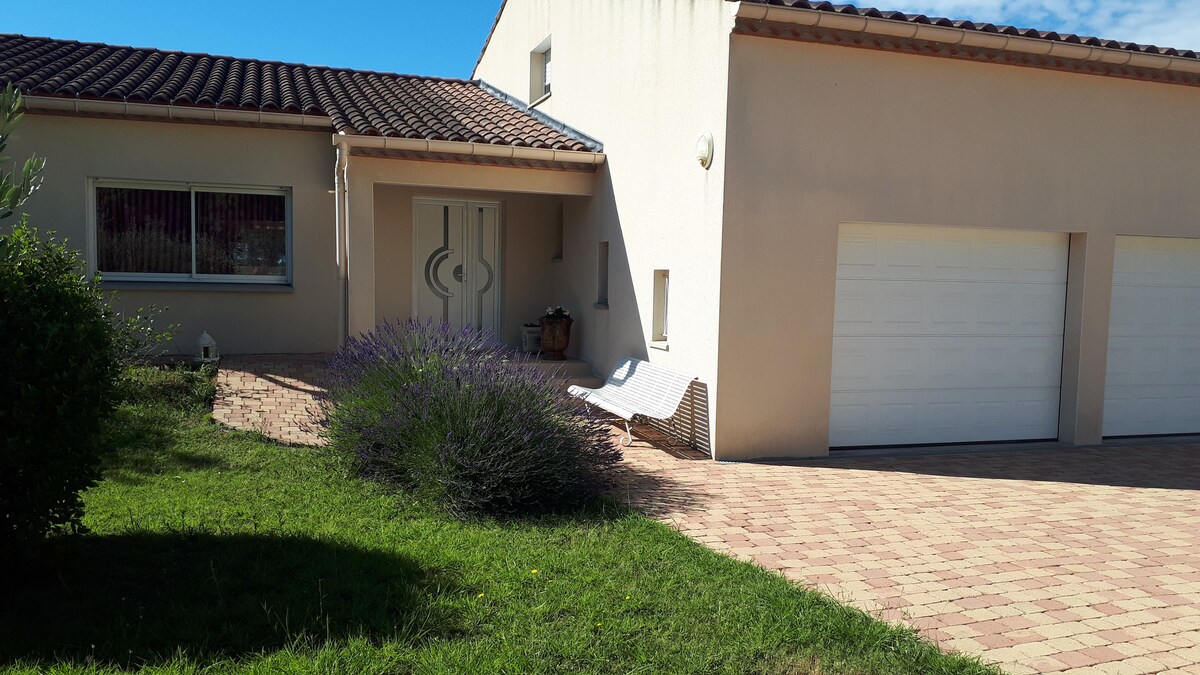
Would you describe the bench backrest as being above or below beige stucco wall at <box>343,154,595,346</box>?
below

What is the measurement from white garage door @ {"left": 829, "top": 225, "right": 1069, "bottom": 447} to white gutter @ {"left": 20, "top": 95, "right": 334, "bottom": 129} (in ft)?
24.9

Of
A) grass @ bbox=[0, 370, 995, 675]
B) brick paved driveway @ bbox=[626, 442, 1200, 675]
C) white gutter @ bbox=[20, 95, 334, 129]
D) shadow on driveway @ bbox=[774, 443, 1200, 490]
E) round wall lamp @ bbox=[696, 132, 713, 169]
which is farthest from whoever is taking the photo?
white gutter @ bbox=[20, 95, 334, 129]

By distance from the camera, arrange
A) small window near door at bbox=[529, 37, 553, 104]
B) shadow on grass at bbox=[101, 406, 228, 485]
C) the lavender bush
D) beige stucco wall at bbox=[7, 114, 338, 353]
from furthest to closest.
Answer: small window near door at bbox=[529, 37, 553, 104]
beige stucco wall at bbox=[7, 114, 338, 353]
shadow on grass at bbox=[101, 406, 228, 485]
the lavender bush

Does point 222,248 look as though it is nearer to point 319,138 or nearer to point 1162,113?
point 319,138

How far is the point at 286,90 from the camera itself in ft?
43.0

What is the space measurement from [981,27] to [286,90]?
9642 millimetres

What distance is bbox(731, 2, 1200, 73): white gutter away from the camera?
7.86 metres

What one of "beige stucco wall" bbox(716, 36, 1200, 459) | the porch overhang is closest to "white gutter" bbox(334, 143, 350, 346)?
the porch overhang

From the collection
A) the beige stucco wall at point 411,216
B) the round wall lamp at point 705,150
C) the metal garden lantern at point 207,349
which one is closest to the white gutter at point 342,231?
the beige stucco wall at point 411,216

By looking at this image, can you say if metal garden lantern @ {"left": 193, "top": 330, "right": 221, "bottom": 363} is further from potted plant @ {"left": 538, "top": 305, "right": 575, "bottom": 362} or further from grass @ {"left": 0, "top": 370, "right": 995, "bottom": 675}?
grass @ {"left": 0, "top": 370, "right": 995, "bottom": 675}

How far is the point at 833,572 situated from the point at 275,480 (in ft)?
13.6

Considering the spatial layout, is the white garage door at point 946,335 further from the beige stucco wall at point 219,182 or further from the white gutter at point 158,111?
the white gutter at point 158,111

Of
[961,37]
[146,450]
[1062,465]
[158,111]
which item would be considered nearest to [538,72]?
[158,111]

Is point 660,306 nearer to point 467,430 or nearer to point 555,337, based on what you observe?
Result: point 555,337
